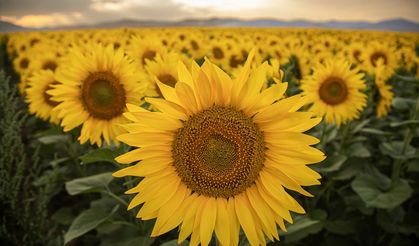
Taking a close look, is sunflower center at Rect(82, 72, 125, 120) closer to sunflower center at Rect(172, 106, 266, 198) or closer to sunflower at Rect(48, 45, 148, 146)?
sunflower at Rect(48, 45, 148, 146)

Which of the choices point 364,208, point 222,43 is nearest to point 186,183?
point 364,208

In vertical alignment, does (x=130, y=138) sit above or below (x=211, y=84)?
below

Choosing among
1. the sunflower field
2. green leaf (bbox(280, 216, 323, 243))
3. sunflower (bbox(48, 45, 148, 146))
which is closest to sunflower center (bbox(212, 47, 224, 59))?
the sunflower field

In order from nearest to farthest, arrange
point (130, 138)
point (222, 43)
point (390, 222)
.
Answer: point (130, 138) < point (390, 222) < point (222, 43)

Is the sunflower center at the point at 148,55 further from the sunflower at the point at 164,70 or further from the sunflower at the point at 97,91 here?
the sunflower at the point at 97,91

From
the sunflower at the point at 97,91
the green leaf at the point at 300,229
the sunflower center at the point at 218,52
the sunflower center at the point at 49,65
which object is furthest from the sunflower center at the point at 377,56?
the sunflower center at the point at 49,65

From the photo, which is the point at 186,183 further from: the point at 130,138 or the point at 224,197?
the point at 130,138

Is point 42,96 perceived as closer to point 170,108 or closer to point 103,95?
point 103,95
